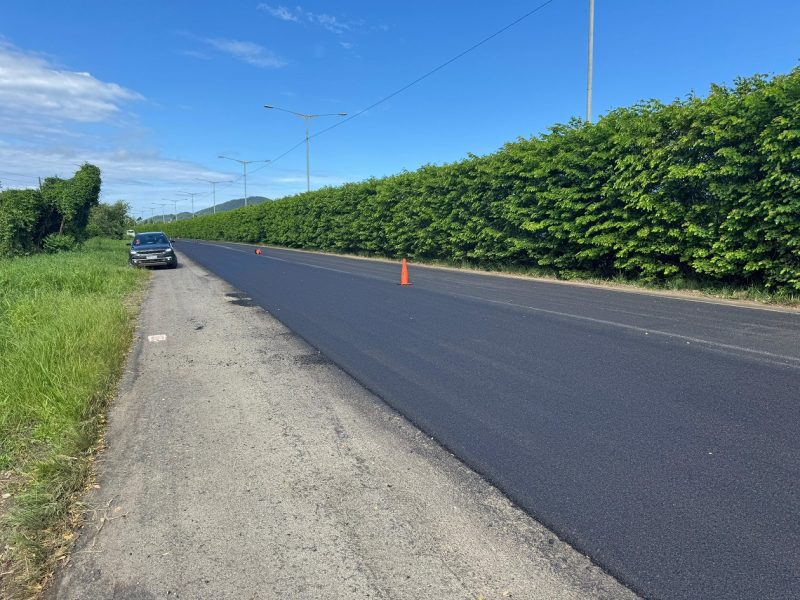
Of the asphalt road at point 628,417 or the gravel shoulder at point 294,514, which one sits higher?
the asphalt road at point 628,417

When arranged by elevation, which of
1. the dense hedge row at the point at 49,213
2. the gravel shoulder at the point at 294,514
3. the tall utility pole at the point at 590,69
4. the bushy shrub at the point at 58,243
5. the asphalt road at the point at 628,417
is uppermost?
the tall utility pole at the point at 590,69

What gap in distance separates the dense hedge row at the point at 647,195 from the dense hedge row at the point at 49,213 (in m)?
16.6

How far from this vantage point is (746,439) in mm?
3748

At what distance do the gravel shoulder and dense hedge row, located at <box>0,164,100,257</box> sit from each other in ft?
67.3

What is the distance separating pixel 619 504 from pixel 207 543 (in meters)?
2.28

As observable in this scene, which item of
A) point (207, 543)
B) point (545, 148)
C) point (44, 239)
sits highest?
point (545, 148)

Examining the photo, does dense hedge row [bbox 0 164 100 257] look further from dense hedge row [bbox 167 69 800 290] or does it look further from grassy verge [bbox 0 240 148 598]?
dense hedge row [bbox 167 69 800 290]

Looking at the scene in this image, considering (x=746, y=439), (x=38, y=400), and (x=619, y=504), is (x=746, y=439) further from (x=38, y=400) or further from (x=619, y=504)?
(x=38, y=400)

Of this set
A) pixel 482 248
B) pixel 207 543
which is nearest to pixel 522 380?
pixel 207 543

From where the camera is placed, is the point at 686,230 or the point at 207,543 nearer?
the point at 207,543

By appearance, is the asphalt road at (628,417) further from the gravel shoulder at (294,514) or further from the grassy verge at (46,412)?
the grassy verge at (46,412)

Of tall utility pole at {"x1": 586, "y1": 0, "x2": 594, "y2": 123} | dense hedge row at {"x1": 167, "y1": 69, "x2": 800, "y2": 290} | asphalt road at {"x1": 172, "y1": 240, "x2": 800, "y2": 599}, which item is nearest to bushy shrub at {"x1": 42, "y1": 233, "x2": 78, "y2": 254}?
dense hedge row at {"x1": 167, "y1": 69, "x2": 800, "y2": 290}

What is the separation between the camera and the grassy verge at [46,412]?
2781 millimetres

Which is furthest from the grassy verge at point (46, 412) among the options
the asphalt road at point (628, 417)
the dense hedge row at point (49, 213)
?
the dense hedge row at point (49, 213)
